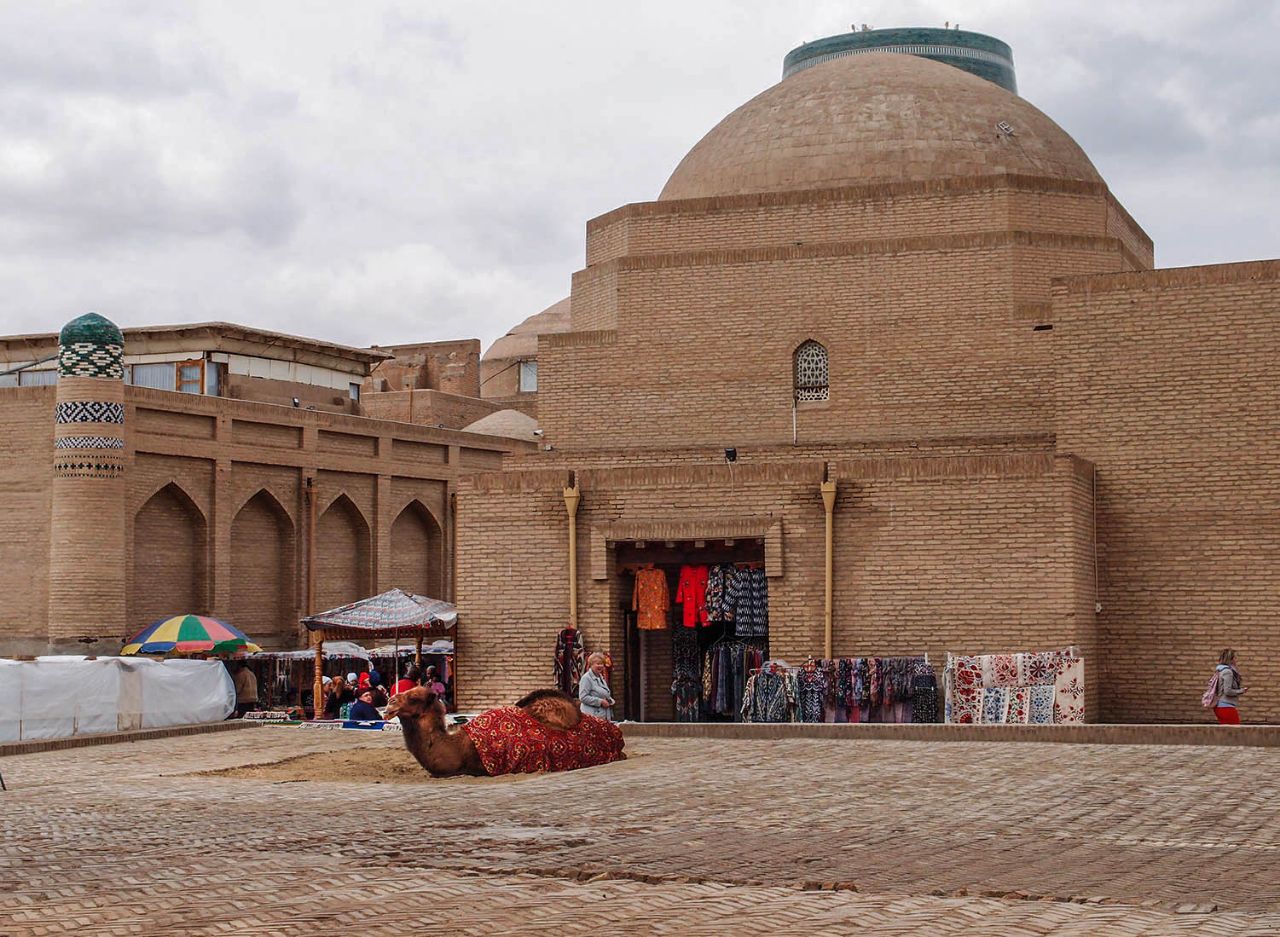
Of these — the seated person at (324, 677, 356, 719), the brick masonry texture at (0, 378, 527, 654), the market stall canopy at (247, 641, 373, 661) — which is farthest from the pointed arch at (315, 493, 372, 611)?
the seated person at (324, 677, 356, 719)

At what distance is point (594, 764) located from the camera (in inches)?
541

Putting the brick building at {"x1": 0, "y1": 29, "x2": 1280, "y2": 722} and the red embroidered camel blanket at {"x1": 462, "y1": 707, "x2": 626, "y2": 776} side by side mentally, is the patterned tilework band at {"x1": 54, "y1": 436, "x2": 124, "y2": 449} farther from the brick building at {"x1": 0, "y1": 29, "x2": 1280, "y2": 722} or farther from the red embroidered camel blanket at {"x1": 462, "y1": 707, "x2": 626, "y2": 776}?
the red embroidered camel blanket at {"x1": 462, "y1": 707, "x2": 626, "y2": 776}

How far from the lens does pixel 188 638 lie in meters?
23.8

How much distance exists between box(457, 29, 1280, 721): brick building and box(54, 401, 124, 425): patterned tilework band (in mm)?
7317

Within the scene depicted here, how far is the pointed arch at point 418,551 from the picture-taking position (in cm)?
3294

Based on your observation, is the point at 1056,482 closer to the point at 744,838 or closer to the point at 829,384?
the point at 829,384

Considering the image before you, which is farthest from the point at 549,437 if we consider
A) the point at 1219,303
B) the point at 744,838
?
the point at 744,838

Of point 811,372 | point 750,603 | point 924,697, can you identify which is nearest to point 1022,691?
point 924,697

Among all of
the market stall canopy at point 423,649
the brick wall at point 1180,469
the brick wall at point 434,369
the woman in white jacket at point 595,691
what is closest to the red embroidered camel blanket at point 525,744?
the woman in white jacket at point 595,691

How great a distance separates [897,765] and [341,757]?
4.85 metres

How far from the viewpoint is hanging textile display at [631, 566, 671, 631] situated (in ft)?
62.1

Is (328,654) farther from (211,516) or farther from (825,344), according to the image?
(825,344)

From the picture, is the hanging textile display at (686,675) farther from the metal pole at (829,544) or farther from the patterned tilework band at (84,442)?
the patterned tilework band at (84,442)

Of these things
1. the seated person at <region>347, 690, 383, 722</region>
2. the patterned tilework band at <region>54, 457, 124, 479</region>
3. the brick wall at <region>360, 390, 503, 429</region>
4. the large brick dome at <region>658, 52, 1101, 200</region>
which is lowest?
the seated person at <region>347, 690, 383, 722</region>
